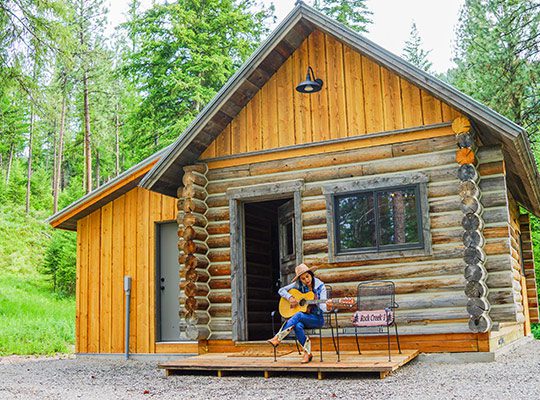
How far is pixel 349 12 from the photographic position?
2741 cm

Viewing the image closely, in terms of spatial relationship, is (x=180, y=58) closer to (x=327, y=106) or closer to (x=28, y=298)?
(x=28, y=298)

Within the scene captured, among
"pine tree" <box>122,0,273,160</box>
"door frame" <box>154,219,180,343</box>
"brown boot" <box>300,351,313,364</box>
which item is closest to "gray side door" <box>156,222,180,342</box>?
"door frame" <box>154,219,180,343</box>

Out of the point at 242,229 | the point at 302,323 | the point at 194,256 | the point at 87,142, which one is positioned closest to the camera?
the point at 302,323

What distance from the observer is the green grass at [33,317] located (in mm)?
16578

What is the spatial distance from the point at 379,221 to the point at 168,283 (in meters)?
5.44

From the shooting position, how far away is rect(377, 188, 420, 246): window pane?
10.0m

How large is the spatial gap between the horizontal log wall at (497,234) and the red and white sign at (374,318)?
1821mm

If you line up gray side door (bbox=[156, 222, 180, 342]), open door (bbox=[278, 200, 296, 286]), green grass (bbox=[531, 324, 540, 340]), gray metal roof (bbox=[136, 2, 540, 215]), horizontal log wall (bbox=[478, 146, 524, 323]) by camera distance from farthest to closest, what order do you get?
green grass (bbox=[531, 324, 540, 340]) → gray side door (bbox=[156, 222, 180, 342]) → open door (bbox=[278, 200, 296, 286]) → horizontal log wall (bbox=[478, 146, 524, 323]) → gray metal roof (bbox=[136, 2, 540, 215])

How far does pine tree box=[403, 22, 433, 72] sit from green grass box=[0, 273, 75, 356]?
82.2 ft

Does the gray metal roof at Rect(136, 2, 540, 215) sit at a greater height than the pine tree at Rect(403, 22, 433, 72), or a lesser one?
lesser

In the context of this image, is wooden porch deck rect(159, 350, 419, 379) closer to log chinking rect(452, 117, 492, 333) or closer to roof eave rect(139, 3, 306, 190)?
log chinking rect(452, 117, 492, 333)

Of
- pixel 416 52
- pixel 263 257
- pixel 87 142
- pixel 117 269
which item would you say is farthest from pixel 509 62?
pixel 87 142

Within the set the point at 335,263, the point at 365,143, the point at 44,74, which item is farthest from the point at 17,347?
the point at 365,143

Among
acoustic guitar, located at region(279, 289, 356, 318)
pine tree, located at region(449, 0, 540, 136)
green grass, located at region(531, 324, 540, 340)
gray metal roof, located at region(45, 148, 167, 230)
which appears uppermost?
pine tree, located at region(449, 0, 540, 136)
